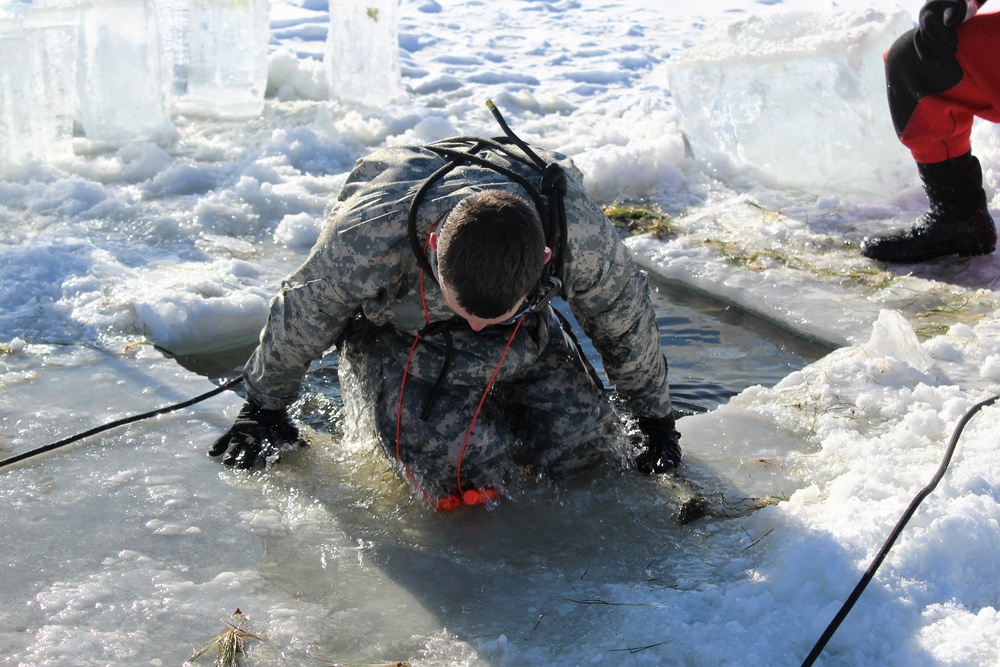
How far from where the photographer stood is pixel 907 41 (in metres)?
4.37

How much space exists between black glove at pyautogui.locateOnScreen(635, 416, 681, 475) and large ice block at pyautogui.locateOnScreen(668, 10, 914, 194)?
2.93 metres

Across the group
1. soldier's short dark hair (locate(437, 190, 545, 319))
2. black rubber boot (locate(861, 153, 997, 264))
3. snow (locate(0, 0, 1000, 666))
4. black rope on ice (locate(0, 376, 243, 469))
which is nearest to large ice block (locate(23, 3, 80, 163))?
snow (locate(0, 0, 1000, 666))

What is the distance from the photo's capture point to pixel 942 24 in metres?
4.20

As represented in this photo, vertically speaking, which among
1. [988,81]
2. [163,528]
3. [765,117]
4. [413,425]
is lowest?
[163,528]

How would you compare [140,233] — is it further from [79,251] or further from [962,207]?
[962,207]

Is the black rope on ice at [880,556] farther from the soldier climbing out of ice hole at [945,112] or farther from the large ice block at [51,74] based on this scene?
the large ice block at [51,74]

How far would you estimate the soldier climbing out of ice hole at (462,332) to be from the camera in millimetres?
2625

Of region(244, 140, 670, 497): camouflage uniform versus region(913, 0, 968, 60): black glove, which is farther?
region(913, 0, 968, 60): black glove

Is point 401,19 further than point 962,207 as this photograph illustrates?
Yes

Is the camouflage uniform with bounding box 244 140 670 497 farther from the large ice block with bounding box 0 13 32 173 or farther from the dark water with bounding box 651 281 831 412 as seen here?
the large ice block with bounding box 0 13 32 173

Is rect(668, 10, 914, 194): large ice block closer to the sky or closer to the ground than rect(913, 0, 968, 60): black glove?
closer to the ground

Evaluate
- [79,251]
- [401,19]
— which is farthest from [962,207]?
[401,19]

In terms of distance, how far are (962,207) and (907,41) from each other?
0.79m

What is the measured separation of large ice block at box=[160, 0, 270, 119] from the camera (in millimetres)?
6777
